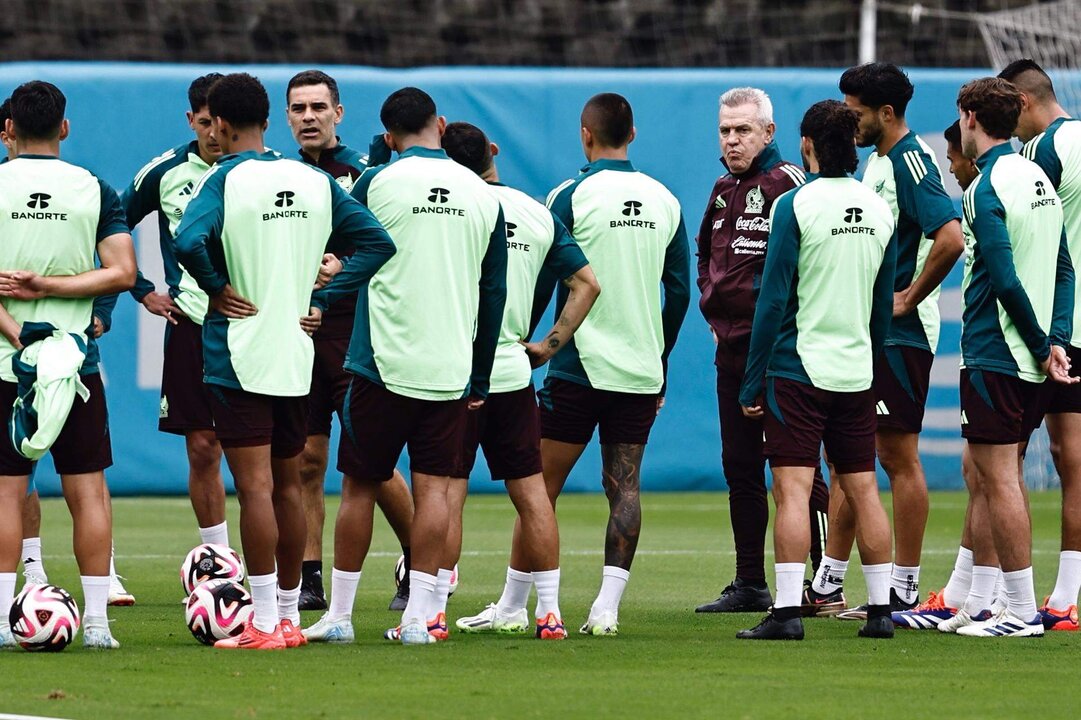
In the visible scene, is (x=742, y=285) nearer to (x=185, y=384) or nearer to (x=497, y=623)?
(x=497, y=623)

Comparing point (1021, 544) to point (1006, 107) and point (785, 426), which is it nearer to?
point (785, 426)

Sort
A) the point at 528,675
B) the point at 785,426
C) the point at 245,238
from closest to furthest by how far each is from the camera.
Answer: the point at 528,675 < the point at 245,238 < the point at 785,426

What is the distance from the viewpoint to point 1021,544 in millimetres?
7156

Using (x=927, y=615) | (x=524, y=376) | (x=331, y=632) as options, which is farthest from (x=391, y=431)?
(x=927, y=615)

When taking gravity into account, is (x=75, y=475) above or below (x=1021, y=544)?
above

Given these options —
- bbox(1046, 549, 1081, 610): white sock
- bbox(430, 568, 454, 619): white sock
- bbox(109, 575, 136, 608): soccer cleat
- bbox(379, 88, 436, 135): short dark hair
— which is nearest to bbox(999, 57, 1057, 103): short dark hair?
bbox(1046, 549, 1081, 610): white sock

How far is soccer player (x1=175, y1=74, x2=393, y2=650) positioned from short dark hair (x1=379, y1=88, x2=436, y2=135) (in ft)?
1.20

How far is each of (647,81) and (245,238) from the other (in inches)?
368

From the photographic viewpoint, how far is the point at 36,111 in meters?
6.61

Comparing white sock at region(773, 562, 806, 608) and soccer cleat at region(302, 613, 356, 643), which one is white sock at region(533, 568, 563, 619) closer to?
soccer cleat at region(302, 613, 356, 643)

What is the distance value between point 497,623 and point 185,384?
81.5 inches

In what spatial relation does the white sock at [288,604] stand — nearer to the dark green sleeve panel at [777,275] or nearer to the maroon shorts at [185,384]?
the maroon shorts at [185,384]

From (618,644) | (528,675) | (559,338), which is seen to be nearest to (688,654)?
(618,644)

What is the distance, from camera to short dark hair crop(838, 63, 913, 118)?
25.1ft
